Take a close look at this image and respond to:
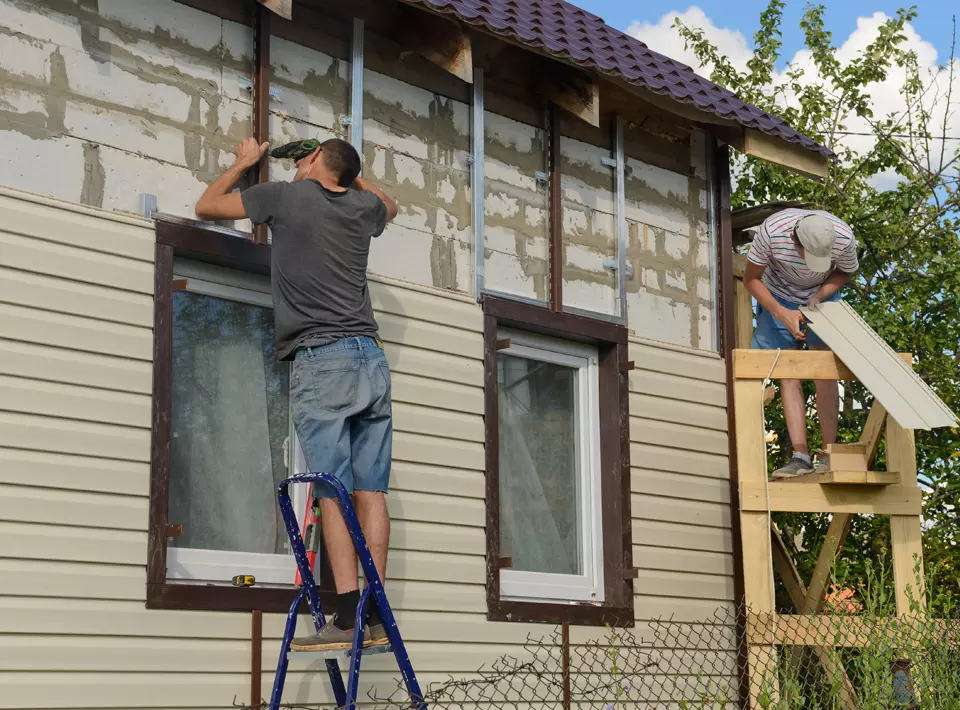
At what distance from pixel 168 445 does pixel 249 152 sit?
151cm

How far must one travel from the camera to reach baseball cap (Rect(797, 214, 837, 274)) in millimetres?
7707

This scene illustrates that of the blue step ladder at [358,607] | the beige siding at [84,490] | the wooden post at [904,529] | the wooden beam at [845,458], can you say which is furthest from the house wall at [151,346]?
the wooden post at [904,529]

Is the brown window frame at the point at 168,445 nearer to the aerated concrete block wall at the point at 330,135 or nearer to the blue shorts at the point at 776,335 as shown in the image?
the aerated concrete block wall at the point at 330,135

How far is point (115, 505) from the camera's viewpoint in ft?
18.6

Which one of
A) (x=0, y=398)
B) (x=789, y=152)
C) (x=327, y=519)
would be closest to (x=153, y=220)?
(x=0, y=398)

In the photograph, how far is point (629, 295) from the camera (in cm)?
853

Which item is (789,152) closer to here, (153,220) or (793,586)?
(793,586)

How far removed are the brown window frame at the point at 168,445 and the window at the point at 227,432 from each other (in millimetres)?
107

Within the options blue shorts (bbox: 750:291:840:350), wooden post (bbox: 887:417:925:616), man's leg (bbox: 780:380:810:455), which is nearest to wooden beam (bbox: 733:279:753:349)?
blue shorts (bbox: 750:291:840:350)

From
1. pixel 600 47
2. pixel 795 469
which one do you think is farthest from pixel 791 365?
pixel 600 47

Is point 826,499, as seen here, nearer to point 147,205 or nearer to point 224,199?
point 224,199

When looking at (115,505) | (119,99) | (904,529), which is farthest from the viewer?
(904,529)

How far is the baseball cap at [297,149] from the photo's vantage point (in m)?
6.30

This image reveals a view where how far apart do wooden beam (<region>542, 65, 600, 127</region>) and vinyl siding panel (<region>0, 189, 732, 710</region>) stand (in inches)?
62.9
